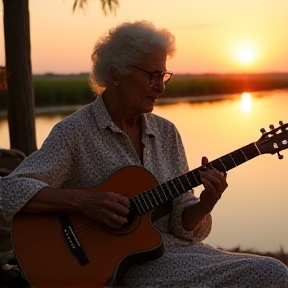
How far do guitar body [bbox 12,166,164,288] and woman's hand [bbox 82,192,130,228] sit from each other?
0.04 metres

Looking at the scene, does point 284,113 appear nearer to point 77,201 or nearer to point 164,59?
point 164,59

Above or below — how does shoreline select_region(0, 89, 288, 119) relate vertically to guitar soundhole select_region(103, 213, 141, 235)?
above

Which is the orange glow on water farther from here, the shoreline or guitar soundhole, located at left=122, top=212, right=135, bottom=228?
guitar soundhole, located at left=122, top=212, right=135, bottom=228

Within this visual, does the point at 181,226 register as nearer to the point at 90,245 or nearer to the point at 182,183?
the point at 182,183

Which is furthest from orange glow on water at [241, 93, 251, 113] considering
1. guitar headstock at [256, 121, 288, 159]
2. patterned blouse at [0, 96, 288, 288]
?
guitar headstock at [256, 121, 288, 159]

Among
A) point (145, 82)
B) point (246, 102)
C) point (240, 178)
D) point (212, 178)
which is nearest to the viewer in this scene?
point (212, 178)

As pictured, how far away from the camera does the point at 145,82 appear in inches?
103

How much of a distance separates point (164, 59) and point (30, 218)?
750 millimetres

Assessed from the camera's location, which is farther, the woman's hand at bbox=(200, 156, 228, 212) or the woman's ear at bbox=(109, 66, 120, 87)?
the woman's ear at bbox=(109, 66, 120, 87)

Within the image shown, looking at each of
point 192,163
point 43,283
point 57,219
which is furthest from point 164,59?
point 192,163

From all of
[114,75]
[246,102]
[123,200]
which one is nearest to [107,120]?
[114,75]

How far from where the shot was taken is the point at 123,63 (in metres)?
2.65

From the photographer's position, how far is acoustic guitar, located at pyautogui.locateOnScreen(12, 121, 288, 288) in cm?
248

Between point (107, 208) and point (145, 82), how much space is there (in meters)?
0.47
